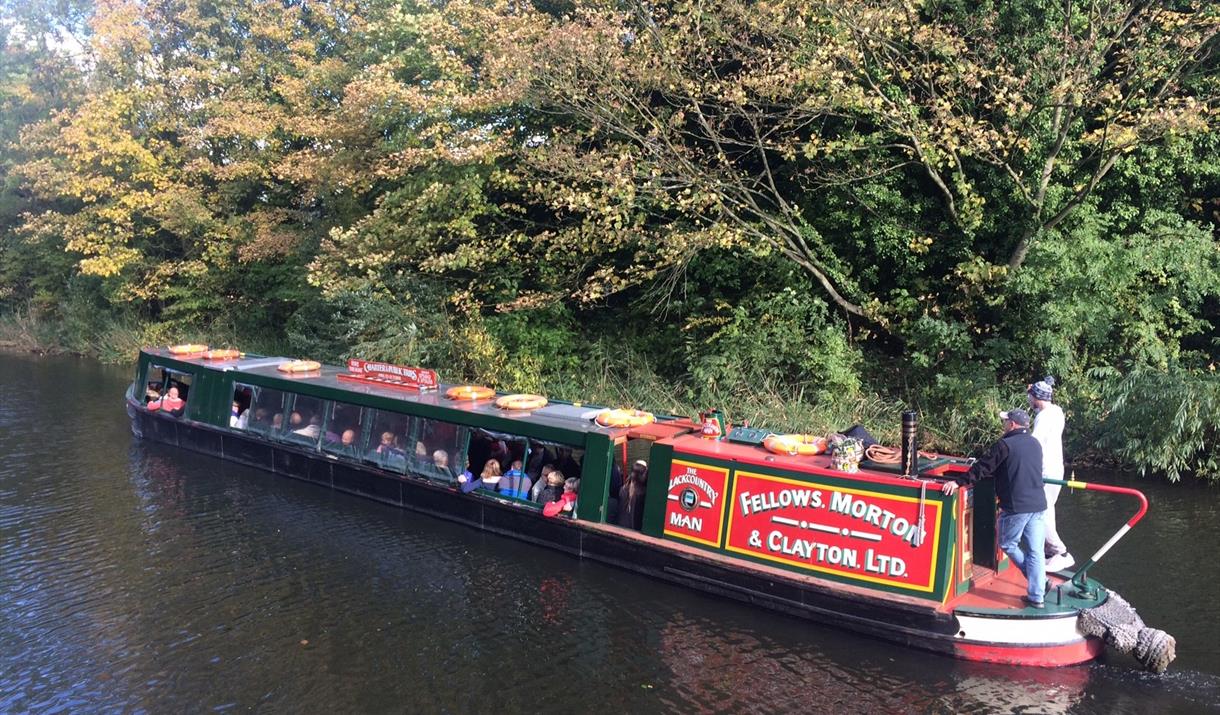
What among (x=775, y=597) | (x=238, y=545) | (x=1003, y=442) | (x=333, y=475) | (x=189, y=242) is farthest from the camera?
(x=189, y=242)

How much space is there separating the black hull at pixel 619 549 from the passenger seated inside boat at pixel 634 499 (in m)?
0.29

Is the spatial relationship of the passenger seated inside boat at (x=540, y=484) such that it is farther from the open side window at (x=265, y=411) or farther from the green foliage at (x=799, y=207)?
the green foliage at (x=799, y=207)

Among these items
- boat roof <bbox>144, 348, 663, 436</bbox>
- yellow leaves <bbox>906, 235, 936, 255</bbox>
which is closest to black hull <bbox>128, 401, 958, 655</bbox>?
boat roof <bbox>144, 348, 663, 436</bbox>

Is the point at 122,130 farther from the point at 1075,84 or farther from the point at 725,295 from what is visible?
the point at 1075,84

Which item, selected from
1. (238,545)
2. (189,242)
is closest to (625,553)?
(238,545)

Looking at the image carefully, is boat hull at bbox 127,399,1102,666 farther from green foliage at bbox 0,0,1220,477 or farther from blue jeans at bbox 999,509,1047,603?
green foliage at bbox 0,0,1220,477

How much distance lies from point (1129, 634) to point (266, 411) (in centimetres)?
1214

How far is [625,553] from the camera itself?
9891 millimetres

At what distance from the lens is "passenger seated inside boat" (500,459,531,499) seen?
35.9ft

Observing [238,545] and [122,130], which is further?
[122,130]

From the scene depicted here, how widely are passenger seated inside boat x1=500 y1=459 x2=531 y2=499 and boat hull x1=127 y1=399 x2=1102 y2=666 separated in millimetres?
166

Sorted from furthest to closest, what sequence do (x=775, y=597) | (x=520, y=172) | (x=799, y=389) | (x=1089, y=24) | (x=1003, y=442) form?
(x=520, y=172) < (x=799, y=389) < (x=1089, y=24) < (x=775, y=597) < (x=1003, y=442)

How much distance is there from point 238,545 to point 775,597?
661 centimetres

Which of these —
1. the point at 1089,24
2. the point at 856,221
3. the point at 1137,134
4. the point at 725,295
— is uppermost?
the point at 1089,24
